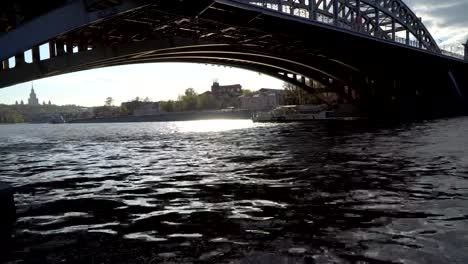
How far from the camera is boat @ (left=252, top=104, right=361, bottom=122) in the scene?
8456 cm

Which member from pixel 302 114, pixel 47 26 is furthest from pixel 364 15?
pixel 47 26

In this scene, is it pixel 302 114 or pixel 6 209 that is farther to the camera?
pixel 302 114

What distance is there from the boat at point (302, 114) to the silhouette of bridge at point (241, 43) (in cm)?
509

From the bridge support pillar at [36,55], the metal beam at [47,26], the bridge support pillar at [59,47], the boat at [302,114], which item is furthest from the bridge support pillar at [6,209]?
the boat at [302,114]

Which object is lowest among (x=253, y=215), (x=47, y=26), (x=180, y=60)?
(x=253, y=215)

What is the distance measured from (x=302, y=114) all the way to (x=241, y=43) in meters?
47.0

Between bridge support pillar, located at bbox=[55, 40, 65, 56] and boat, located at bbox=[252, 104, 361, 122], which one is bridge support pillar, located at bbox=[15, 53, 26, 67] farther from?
boat, located at bbox=[252, 104, 361, 122]

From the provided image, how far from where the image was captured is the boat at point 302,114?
84.6 m

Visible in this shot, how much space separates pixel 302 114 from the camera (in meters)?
88.9

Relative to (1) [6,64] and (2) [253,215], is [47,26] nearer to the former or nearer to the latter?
(1) [6,64]

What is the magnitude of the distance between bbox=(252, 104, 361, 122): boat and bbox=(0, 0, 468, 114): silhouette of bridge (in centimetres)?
509

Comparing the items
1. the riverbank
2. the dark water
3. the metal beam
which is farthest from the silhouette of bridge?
the riverbank

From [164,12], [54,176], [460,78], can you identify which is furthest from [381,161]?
[460,78]

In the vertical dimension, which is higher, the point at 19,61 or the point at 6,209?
the point at 19,61
